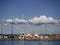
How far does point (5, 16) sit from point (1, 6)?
366 millimetres

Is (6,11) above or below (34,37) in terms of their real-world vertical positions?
above

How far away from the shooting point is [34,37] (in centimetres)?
458


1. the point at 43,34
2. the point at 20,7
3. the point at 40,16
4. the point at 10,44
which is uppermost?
the point at 20,7

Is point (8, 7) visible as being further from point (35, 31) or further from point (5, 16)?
point (35, 31)

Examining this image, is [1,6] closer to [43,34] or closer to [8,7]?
[8,7]

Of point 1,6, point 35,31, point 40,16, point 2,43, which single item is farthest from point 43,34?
point 1,6

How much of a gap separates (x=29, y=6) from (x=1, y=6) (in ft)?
3.16

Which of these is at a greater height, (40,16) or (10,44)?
(40,16)

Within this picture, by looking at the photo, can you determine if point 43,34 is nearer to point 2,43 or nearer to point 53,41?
point 53,41

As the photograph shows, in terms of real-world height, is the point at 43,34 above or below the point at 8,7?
below

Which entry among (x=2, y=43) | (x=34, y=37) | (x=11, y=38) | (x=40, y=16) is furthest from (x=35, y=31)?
(x=2, y=43)

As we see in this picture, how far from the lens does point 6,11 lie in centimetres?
458

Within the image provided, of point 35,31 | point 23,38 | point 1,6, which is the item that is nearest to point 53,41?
point 35,31

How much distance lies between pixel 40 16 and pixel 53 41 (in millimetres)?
991
